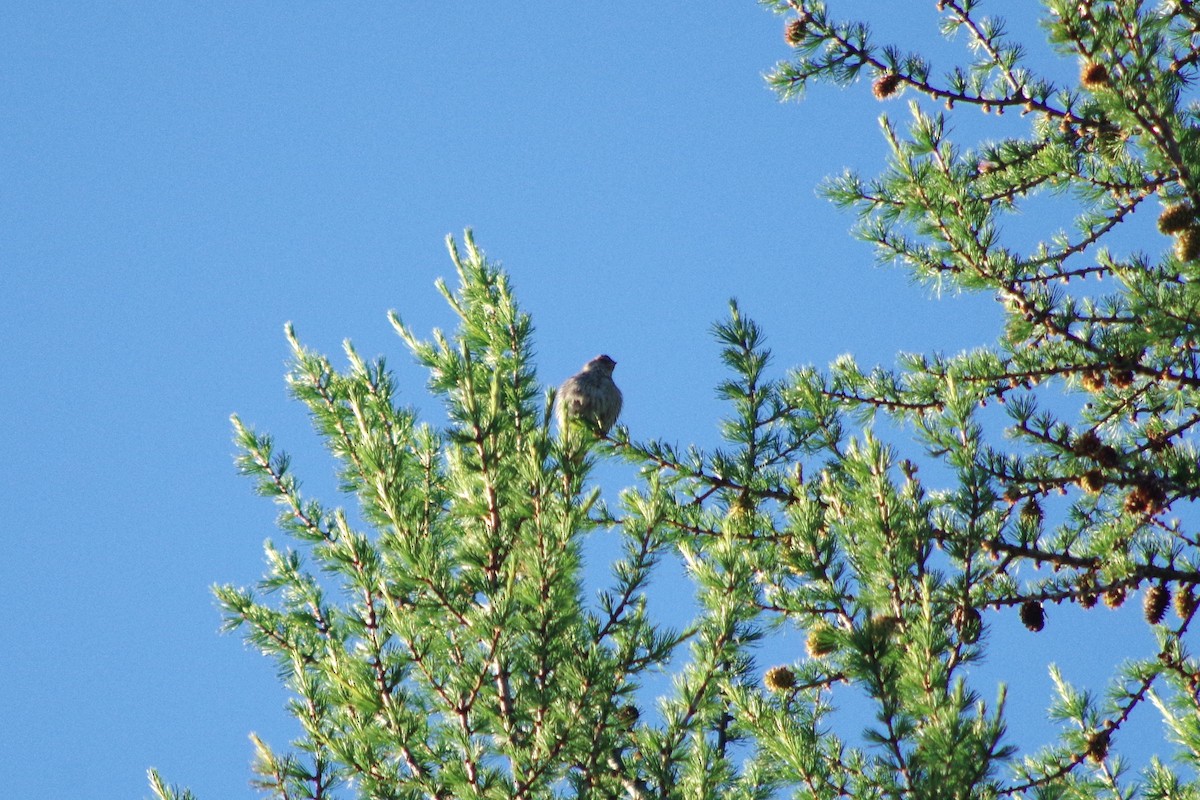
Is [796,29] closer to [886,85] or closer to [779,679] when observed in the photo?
[886,85]

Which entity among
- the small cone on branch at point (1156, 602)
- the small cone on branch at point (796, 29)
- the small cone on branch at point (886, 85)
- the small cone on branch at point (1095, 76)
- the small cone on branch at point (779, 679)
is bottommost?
the small cone on branch at point (1156, 602)

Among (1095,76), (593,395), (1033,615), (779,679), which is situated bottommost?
(1033,615)

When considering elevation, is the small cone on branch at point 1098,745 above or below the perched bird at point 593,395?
below

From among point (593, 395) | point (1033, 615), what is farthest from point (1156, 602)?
point (593, 395)

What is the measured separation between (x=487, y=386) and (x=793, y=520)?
3.99ft

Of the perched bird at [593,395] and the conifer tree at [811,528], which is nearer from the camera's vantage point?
the conifer tree at [811,528]

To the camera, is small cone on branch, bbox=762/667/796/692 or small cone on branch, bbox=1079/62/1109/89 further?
small cone on branch, bbox=762/667/796/692

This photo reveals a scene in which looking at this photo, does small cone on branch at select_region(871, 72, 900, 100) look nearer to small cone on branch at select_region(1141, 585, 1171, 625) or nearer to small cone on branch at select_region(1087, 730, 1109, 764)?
small cone on branch at select_region(1141, 585, 1171, 625)

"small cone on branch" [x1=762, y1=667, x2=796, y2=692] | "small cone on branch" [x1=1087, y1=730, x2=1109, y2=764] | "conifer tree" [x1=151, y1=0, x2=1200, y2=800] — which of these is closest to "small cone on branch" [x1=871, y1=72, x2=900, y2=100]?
"conifer tree" [x1=151, y1=0, x2=1200, y2=800]

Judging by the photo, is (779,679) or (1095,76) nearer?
(1095,76)

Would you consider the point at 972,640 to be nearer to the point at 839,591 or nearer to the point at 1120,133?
the point at 839,591

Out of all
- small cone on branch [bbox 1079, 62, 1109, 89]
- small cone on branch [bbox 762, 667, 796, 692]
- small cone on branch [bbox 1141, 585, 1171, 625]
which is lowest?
small cone on branch [bbox 1141, 585, 1171, 625]

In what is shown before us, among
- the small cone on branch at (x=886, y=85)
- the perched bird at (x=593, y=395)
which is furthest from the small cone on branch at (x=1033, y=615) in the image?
the perched bird at (x=593, y=395)

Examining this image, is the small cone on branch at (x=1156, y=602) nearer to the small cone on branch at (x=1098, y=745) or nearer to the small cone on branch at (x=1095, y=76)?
the small cone on branch at (x=1098, y=745)
